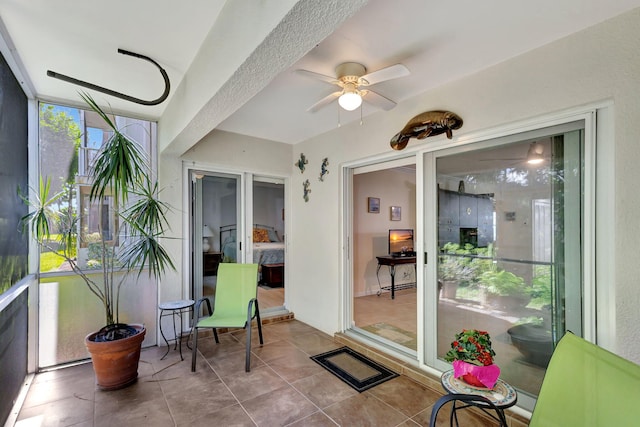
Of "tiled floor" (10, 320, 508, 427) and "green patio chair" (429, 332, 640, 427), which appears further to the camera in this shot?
"tiled floor" (10, 320, 508, 427)

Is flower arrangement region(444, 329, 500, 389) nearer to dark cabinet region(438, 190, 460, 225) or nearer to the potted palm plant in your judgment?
dark cabinet region(438, 190, 460, 225)

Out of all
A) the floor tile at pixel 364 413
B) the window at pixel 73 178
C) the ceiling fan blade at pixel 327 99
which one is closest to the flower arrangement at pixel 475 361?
the floor tile at pixel 364 413

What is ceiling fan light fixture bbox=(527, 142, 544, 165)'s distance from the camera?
2.08m

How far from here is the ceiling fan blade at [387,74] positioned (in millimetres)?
1860

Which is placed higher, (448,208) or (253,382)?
(448,208)

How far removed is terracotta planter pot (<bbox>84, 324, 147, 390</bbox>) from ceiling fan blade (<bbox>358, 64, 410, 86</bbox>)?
2.79 meters

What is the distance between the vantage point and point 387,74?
6.42 feet

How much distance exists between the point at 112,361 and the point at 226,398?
996 millimetres

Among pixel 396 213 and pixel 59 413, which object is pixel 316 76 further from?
pixel 396 213

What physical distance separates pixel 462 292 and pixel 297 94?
222 centimetres

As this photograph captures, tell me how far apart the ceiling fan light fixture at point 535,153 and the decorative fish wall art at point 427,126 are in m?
0.52

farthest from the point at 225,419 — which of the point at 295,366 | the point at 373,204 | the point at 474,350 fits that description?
the point at 373,204

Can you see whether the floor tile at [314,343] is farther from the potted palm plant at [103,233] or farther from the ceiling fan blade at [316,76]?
the ceiling fan blade at [316,76]

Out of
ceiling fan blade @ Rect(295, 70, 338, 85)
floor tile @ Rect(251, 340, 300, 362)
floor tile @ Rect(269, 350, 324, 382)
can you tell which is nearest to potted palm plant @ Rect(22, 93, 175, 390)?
floor tile @ Rect(251, 340, 300, 362)
